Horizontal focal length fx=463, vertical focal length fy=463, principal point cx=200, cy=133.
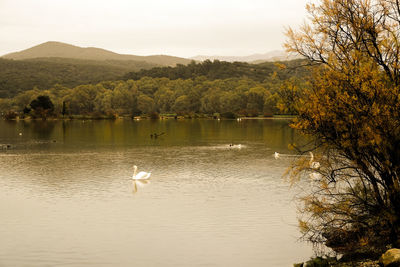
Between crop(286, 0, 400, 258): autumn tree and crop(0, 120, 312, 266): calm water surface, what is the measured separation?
185 centimetres

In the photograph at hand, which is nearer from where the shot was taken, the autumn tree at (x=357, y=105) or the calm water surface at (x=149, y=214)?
the autumn tree at (x=357, y=105)

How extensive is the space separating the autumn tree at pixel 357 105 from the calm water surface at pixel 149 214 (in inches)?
72.9

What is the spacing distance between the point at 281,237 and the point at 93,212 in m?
10.7

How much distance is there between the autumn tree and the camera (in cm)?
1530

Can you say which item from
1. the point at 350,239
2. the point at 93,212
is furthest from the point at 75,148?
the point at 350,239

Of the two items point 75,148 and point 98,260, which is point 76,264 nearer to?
point 98,260

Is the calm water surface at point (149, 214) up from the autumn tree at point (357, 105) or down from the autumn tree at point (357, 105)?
down

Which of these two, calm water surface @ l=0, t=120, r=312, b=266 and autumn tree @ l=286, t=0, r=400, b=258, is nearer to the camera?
autumn tree @ l=286, t=0, r=400, b=258

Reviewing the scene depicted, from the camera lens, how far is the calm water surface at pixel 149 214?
19047 mm

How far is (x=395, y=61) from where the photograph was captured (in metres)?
16.4

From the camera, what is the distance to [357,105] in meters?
15.3

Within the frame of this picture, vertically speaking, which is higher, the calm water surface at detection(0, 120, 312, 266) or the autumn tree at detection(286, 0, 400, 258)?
the autumn tree at detection(286, 0, 400, 258)

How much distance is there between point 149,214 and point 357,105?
45.6 ft

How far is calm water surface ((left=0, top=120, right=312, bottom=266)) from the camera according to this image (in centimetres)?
1905
